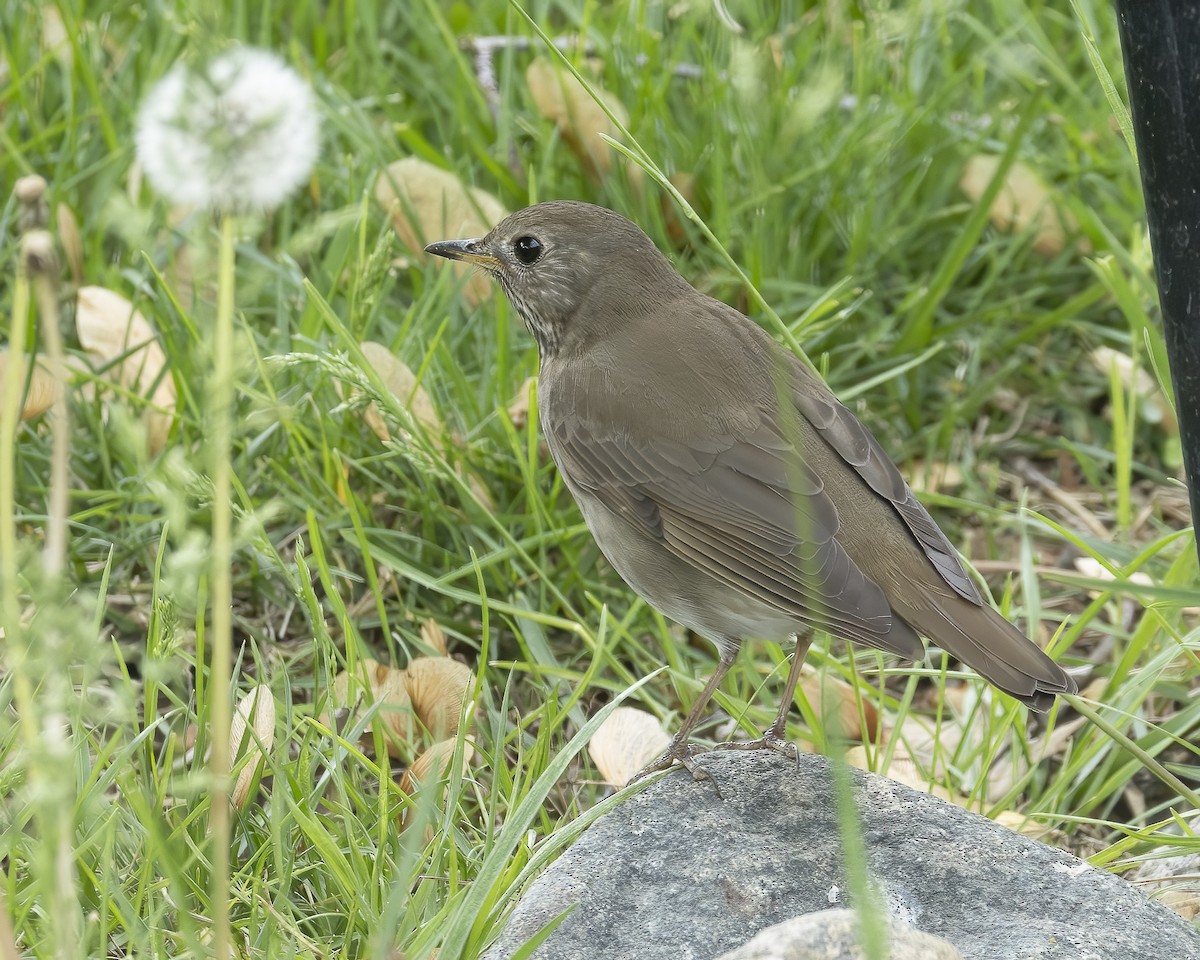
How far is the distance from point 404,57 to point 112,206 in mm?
4166

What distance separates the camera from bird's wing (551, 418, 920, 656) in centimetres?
347

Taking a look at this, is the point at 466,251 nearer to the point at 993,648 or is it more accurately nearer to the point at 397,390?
the point at 397,390

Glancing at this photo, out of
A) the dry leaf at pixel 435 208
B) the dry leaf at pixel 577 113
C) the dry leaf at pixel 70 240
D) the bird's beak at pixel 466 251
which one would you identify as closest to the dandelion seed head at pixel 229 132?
the bird's beak at pixel 466 251

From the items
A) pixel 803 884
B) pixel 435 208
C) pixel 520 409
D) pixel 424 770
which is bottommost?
pixel 424 770

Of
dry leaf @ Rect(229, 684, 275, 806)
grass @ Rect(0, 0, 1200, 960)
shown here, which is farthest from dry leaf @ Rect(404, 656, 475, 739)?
dry leaf @ Rect(229, 684, 275, 806)

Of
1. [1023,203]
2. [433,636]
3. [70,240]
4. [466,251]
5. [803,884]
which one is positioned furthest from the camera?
[1023,203]

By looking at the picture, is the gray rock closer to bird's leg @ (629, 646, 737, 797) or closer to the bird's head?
bird's leg @ (629, 646, 737, 797)

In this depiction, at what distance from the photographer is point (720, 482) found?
3871mm

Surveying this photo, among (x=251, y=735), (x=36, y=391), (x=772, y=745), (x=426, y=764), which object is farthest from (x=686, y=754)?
(x=36, y=391)

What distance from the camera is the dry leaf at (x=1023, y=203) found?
5.61 metres

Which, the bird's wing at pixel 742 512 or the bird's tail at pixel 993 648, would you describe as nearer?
the bird's tail at pixel 993 648

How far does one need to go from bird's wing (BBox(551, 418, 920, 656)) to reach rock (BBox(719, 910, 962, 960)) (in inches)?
40.5

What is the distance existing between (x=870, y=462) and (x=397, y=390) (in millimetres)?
1433

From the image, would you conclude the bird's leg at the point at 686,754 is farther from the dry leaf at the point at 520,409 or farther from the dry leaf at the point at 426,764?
the dry leaf at the point at 520,409
